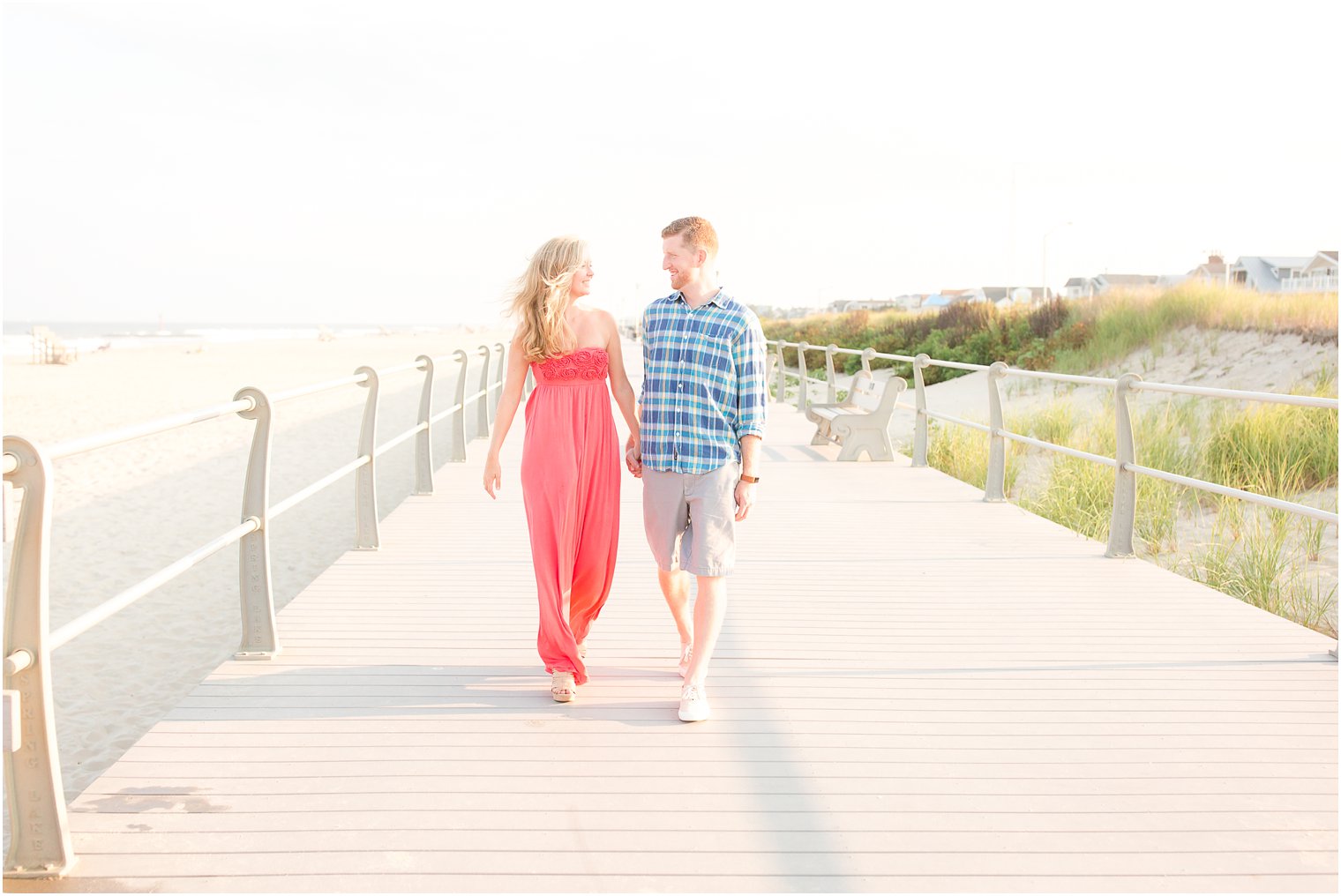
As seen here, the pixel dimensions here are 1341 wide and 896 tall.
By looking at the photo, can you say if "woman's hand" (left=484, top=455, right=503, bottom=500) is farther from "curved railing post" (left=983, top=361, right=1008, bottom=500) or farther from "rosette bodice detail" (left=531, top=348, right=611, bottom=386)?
"curved railing post" (left=983, top=361, right=1008, bottom=500)

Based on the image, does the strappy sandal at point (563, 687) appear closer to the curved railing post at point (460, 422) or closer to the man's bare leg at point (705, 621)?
the man's bare leg at point (705, 621)

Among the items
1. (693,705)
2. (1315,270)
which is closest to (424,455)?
(693,705)

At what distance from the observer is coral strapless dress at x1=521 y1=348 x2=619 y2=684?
12.1 feet

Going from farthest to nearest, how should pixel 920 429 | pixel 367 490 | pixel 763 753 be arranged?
pixel 920 429 < pixel 367 490 < pixel 763 753

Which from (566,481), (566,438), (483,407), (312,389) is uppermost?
(312,389)

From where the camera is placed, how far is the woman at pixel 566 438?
3584 mm

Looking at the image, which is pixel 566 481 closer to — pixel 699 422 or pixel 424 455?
pixel 699 422

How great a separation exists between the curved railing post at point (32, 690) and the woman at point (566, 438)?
56.7 inches

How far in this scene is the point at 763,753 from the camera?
3.35 meters

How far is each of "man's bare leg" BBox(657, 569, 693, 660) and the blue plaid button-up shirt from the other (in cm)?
41

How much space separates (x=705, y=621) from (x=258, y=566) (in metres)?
1.82

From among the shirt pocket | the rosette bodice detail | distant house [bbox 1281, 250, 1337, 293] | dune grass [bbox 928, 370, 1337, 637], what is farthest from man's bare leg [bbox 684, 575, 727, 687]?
distant house [bbox 1281, 250, 1337, 293]

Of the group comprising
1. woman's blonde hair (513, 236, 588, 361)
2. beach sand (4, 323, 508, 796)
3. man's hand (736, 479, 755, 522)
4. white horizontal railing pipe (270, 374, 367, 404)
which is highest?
woman's blonde hair (513, 236, 588, 361)

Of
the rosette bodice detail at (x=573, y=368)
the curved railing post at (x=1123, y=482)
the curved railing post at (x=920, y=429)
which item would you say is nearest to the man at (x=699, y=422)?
the rosette bodice detail at (x=573, y=368)
